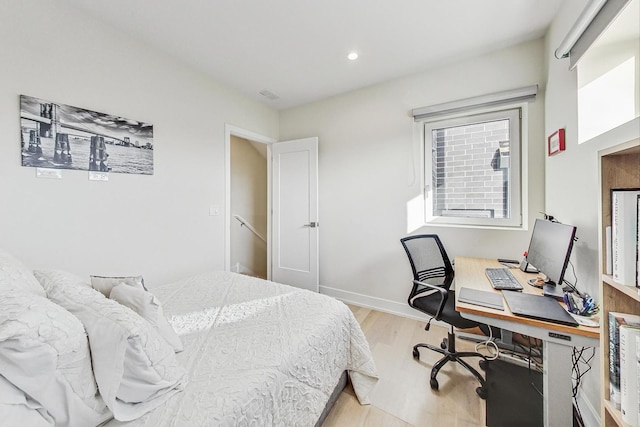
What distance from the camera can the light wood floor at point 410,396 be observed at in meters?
1.50

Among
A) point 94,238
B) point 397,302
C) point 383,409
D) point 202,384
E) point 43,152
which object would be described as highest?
point 43,152

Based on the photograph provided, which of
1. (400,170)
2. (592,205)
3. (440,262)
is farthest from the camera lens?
(400,170)

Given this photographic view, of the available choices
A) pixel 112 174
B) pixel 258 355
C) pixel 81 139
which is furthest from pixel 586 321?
pixel 81 139

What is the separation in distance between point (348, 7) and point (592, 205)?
6.61 ft

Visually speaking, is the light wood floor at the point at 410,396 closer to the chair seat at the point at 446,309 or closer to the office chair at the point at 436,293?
the office chair at the point at 436,293

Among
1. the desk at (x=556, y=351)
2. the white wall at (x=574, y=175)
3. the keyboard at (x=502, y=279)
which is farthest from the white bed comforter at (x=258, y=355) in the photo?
the white wall at (x=574, y=175)

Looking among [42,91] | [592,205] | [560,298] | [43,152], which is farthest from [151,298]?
[592,205]

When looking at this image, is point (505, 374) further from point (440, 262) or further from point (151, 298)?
point (151, 298)

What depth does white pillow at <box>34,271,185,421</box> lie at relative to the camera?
0.80 m

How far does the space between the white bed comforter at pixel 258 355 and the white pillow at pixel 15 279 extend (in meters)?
0.62

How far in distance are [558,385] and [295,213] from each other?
2.89 meters

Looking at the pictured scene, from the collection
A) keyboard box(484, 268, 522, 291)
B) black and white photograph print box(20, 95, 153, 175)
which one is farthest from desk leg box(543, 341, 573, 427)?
black and white photograph print box(20, 95, 153, 175)

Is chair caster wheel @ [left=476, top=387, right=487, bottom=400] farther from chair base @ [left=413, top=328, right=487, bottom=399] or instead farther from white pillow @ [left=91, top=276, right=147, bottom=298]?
white pillow @ [left=91, top=276, right=147, bottom=298]

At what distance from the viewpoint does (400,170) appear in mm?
2859
